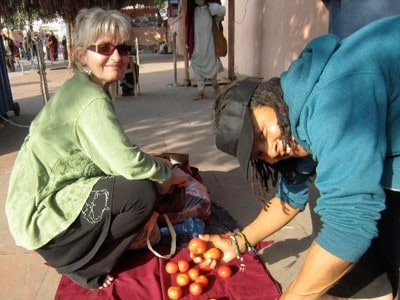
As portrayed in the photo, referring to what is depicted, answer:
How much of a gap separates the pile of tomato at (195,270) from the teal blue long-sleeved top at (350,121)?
90 cm

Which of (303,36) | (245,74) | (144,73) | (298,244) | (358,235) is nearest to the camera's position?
(358,235)

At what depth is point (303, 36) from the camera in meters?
7.30

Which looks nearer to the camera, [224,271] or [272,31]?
[224,271]

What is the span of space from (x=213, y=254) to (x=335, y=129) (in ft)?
3.72

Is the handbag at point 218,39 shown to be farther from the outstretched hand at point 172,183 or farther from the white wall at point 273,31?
the outstretched hand at point 172,183

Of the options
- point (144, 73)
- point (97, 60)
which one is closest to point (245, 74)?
point (144, 73)

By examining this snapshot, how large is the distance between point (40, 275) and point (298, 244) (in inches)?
66.6

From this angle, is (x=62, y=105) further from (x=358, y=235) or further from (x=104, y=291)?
(x=358, y=235)

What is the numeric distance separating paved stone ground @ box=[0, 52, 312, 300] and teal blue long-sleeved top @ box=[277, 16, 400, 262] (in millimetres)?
1272

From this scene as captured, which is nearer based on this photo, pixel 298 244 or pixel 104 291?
pixel 104 291

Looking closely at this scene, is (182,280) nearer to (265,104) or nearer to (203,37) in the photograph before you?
(265,104)

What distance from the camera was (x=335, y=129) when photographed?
1.16m

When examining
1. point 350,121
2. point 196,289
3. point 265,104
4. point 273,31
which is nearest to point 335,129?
point 350,121

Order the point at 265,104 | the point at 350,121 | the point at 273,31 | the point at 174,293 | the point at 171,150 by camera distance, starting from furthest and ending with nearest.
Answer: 1. the point at 273,31
2. the point at 171,150
3. the point at 174,293
4. the point at 265,104
5. the point at 350,121
